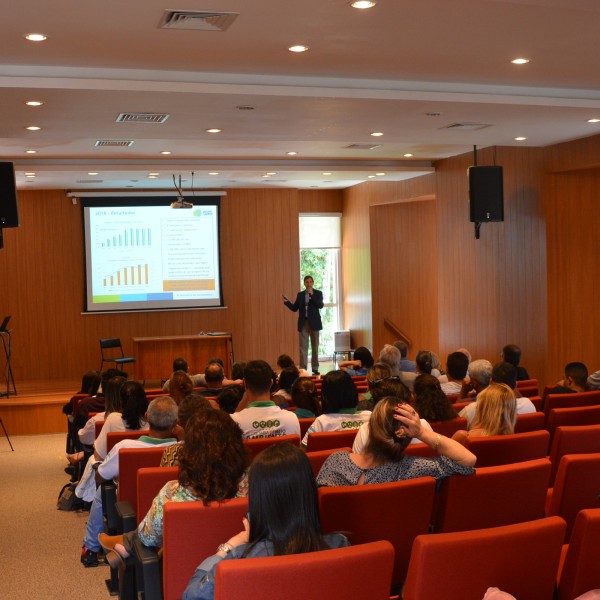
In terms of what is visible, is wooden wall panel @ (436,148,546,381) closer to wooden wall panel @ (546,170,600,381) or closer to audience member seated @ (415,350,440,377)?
wooden wall panel @ (546,170,600,381)

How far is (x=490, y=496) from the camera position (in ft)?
10.8

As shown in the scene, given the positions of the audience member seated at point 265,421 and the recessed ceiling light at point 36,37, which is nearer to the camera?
the audience member seated at point 265,421

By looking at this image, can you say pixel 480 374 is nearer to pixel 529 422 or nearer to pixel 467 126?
pixel 529 422

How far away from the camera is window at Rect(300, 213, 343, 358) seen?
1609 centimetres

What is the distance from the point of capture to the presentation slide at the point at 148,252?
14.0 meters

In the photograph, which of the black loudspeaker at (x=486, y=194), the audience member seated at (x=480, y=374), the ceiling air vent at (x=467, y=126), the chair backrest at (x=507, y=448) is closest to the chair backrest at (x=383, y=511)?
the chair backrest at (x=507, y=448)

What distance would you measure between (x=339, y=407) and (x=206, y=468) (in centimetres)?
204

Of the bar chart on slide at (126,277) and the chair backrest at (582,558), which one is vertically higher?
the bar chart on slide at (126,277)

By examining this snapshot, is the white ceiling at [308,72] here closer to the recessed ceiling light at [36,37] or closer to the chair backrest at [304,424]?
the recessed ceiling light at [36,37]

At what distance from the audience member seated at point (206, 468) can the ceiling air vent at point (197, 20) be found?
2665 millimetres

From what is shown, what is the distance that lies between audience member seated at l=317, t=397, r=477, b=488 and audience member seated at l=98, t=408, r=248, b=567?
0.46 m

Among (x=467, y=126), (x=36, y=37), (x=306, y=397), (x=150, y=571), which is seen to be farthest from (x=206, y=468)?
(x=467, y=126)

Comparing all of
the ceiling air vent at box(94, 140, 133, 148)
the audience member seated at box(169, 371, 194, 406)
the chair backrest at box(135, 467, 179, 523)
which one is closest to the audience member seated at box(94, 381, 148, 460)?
the audience member seated at box(169, 371, 194, 406)

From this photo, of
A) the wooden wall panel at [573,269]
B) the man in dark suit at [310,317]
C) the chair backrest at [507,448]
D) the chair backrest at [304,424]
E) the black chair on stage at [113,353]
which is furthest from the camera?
the man in dark suit at [310,317]
